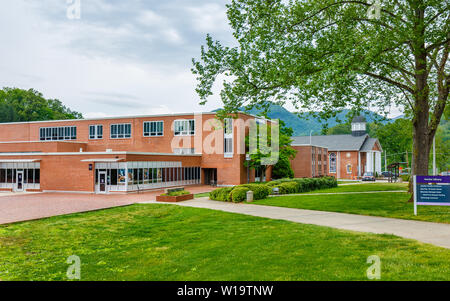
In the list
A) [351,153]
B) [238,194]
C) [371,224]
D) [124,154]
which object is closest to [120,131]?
[124,154]

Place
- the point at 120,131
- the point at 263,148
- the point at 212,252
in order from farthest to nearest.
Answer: the point at 120,131 < the point at 263,148 < the point at 212,252

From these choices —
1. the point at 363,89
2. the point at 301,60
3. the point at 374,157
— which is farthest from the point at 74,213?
the point at 374,157

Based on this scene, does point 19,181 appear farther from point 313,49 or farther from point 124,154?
point 313,49

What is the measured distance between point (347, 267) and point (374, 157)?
7140cm

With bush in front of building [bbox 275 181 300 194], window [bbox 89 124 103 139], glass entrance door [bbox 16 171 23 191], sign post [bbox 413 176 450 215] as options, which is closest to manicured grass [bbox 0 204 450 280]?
sign post [bbox 413 176 450 215]

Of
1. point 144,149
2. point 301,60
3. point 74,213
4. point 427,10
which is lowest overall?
point 74,213

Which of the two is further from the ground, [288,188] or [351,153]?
[351,153]

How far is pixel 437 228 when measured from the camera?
11945mm

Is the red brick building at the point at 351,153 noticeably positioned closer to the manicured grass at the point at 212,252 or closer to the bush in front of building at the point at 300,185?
the bush in front of building at the point at 300,185

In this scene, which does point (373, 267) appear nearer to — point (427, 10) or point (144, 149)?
point (427, 10)

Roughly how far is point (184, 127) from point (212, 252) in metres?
37.8

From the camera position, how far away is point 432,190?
14445mm
